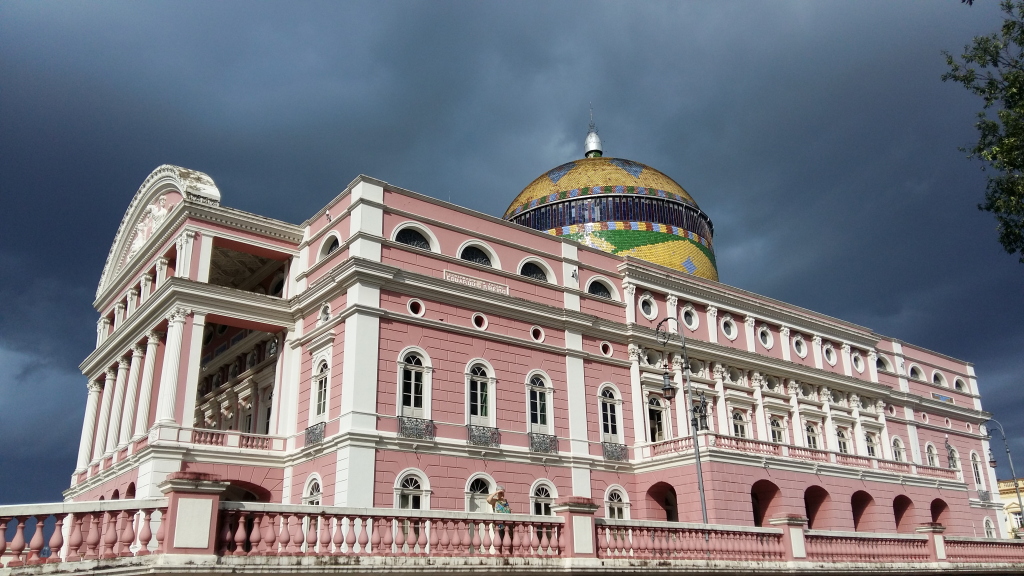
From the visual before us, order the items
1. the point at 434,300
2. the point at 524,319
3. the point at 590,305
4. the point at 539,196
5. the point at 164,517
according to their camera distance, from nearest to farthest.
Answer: the point at 164,517 → the point at 434,300 → the point at 524,319 → the point at 590,305 → the point at 539,196

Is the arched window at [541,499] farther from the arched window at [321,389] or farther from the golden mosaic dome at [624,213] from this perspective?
the golden mosaic dome at [624,213]

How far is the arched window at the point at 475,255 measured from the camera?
2579 centimetres

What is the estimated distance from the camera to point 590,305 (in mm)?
28094

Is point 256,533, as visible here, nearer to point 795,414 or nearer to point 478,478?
point 478,478

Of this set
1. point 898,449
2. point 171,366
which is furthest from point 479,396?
point 898,449

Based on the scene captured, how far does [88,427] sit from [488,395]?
15.7m

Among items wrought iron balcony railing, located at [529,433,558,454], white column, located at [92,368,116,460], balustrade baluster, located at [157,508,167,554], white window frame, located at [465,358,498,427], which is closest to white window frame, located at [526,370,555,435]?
wrought iron balcony railing, located at [529,433,558,454]

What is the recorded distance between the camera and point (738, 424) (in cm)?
3059

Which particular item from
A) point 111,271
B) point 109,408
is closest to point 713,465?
point 109,408

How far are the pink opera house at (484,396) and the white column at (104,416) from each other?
0.15m

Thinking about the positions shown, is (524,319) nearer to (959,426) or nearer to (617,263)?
(617,263)

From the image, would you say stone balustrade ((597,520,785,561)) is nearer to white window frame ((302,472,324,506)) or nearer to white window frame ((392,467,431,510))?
white window frame ((392,467,431,510))

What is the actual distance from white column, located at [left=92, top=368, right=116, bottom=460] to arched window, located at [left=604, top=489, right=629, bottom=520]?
1673cm

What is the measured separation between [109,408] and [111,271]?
6281 millimetres
